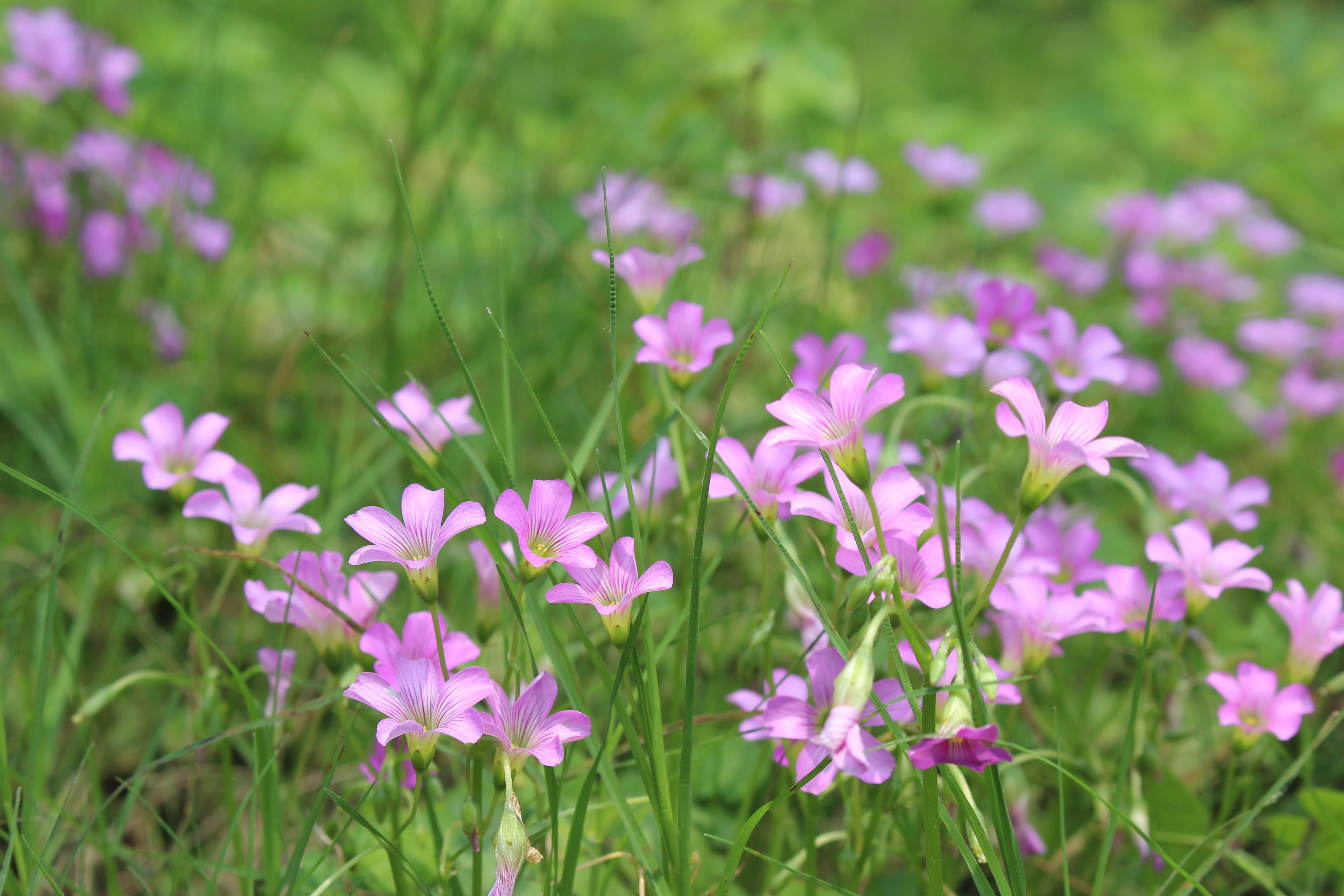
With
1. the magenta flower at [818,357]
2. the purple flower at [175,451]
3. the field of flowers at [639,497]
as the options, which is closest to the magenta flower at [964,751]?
the field of flowers at [639,497]

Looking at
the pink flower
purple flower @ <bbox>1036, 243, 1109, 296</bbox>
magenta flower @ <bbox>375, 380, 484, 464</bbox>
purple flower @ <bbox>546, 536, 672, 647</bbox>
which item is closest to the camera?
purple flower @ <bbox>546, 536, 672, 647</bbox>

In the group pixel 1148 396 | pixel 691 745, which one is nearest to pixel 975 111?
pixel 1148 396

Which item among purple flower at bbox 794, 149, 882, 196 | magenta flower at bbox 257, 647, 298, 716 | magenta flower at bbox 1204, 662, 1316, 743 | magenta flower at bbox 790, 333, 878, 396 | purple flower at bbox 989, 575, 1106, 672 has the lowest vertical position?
magenta flower at bbox 1204, 662, 1316, 743

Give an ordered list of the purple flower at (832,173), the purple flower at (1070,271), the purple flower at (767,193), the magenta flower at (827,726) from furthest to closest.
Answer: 1. the purple flower at (1070,271)
2. the purple flower at (832,173)
3. the purple flower at (767,193)
4. the magenta flower at (827,726)

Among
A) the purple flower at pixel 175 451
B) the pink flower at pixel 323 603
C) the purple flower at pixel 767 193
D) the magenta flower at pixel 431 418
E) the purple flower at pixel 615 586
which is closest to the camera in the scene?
the purple flower at pixel 615 586

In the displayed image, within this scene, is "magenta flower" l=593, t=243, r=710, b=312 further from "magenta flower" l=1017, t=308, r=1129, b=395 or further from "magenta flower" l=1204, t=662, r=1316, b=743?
"magenta flower" l=1204, t=662, r=1316, b=743

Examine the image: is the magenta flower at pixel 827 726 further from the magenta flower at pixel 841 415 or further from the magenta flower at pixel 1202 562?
the magenta flower at pixel 1202 562

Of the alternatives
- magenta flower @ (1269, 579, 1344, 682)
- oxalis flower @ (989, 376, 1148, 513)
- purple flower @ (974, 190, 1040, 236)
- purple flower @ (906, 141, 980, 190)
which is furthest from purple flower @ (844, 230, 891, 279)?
oxalis flower @ (989, 376, 1148, 513)
